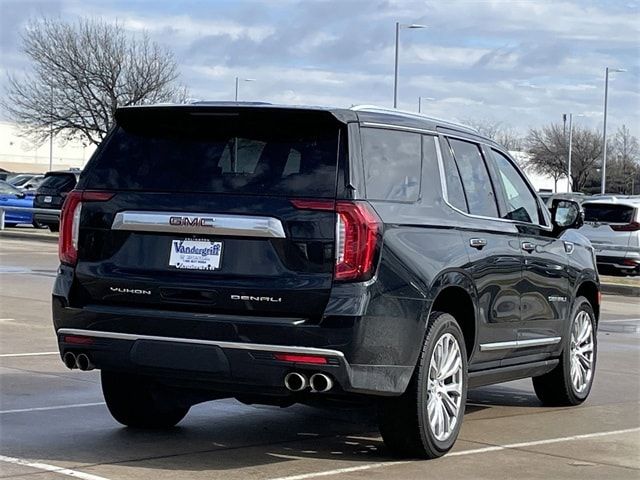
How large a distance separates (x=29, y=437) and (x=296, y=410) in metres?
2.17

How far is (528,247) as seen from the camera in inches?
349

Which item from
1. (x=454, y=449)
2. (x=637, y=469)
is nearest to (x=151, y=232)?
(x=454, y=449)

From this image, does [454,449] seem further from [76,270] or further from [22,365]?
[22,365]

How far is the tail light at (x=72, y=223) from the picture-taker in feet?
24.2

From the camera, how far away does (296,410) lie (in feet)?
30.2

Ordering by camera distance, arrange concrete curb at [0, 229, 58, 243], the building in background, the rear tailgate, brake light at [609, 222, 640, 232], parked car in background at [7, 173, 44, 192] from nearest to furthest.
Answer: the rear tailgate < brake light at [609, 222, 640, 232] < concrete curb at [0, 229, 58, 243] < parked car in background at [7, 173, 44, 192] < the building in background

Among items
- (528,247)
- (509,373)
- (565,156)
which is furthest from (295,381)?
(565,156)

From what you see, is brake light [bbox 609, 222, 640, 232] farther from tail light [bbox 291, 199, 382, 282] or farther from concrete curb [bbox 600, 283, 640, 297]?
tail light [bbox 291, 199, 382, 282]

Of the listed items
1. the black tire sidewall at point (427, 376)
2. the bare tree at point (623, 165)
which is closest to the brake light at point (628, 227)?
the black tire sidewall at point (427, 376)

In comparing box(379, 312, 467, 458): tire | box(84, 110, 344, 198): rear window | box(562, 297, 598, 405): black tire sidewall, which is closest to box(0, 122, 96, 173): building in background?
box(562, 297, 598, 405): black tire sidewall

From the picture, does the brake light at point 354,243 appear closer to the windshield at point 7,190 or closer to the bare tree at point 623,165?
the windshield at point 7,190

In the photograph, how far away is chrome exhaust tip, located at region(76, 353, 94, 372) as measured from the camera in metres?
7.22

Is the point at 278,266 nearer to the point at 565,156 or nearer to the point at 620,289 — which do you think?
the point at 620,289

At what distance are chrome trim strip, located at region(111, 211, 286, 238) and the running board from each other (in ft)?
6.56
